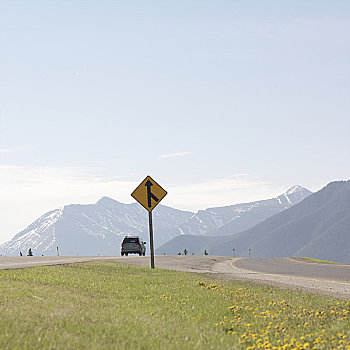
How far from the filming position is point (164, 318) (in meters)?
9.40

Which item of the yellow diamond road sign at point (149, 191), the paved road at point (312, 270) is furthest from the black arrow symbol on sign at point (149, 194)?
the paved road at point (312, 270)

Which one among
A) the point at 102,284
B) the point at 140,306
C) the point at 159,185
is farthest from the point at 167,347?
the point at 159,185

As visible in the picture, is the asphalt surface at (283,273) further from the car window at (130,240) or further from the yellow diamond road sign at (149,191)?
the car window at (130,240)

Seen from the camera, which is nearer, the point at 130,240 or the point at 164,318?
the point at 164,318

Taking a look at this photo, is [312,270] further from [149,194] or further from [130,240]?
[130,240]

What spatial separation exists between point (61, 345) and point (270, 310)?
200 inches

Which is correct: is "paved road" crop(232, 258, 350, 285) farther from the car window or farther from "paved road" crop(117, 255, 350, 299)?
the car window

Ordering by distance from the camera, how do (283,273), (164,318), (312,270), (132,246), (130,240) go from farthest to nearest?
(130,240)
(132,246)
(312,270)
(283,273)
(164,318)

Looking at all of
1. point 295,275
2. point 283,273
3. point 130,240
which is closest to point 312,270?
point 283,273

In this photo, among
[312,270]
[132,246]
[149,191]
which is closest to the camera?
[149,191]

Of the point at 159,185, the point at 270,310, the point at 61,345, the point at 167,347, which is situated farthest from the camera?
the point at 159,185

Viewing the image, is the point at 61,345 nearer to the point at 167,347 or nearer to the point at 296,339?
the point at 167,347

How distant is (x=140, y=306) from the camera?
1078 centimetres

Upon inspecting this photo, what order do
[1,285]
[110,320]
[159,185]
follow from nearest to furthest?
[110,320] → [1,285] → [159,185]
